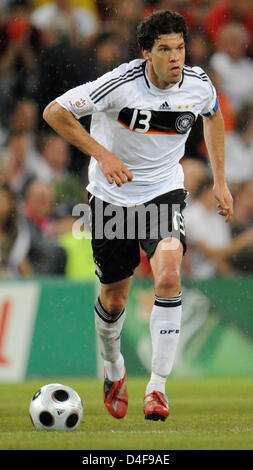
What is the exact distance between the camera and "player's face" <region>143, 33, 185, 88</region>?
289 inches

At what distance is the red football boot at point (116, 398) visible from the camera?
308 inches

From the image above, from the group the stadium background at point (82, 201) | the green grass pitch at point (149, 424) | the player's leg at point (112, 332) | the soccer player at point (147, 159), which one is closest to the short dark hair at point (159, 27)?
the soccer player at point (147, 159)

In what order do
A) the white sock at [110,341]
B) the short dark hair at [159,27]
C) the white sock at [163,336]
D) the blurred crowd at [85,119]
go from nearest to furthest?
the white sock at [163,336]
the short dark hair at [159,27]
the white sock at [110,341]
the blurred crowd at [85,119]

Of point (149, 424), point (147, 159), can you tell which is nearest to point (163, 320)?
point (149, 424)

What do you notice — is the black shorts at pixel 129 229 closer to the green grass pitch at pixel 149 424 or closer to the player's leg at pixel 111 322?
the player's leg at pixel 111 322

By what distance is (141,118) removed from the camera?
24.8 ft

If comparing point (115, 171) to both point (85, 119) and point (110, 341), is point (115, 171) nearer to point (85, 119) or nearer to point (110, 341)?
point (110, 341)

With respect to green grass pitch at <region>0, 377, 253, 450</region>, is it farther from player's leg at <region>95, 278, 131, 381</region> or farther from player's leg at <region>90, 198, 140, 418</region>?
player's leg at <region>95, 278, 131, 381</region>

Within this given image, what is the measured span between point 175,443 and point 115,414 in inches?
66.6

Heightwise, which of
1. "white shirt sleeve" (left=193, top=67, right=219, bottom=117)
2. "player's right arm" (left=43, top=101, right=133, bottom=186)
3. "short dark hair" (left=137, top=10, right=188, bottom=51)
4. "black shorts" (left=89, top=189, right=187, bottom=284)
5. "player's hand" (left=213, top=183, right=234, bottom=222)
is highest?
"short dark hair" (left=137, top=10, right=188, bottom=51)

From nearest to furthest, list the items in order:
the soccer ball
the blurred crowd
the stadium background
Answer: the soccer ball
the stadium background
the blurred crowd

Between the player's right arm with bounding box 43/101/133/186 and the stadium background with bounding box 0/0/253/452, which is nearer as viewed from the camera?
the player's right arm with bounding box 43/101/133/186

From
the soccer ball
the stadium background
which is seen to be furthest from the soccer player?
the stadium background
